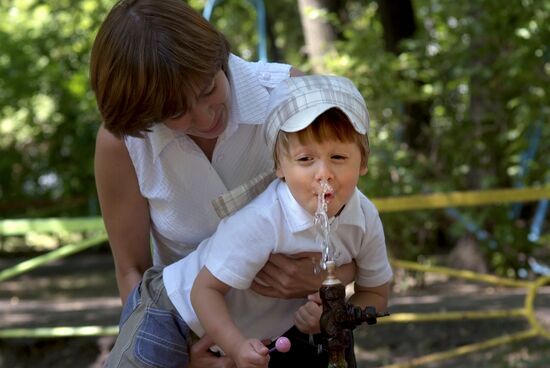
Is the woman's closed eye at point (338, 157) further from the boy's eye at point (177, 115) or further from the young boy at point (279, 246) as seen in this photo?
the boy's eye at point (177, 115)

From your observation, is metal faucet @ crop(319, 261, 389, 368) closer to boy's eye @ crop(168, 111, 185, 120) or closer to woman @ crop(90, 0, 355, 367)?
woman @ crop(90, 0, 355, 367)

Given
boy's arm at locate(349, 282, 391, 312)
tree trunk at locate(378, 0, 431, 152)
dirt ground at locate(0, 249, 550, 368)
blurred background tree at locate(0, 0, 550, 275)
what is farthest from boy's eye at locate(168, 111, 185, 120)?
tree trunk at locate(378, 0, 431, 152)

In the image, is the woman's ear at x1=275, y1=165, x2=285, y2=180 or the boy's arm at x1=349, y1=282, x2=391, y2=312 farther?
the boy's arm at x1=349, y1=282, x2=391, y2=312

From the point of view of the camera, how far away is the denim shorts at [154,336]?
2.31m

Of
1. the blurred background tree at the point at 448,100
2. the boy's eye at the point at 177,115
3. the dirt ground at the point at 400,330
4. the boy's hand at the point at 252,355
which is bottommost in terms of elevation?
the dirt ground at the point at 400,330

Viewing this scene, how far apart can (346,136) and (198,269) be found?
469mm

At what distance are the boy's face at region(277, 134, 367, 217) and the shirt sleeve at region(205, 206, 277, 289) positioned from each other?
0.34ft

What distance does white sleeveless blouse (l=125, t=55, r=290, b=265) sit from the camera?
7.65ft

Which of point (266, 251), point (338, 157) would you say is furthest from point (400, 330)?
point (338, 157)

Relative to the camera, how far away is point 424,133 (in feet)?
24.2

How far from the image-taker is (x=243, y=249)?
217 cm

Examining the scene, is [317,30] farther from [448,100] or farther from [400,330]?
[400,330]

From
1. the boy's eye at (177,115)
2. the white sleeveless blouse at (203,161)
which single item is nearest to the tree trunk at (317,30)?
the white sleeveless blouse at (203,161)

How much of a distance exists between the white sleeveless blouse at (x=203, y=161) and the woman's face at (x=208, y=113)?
0.05 m
